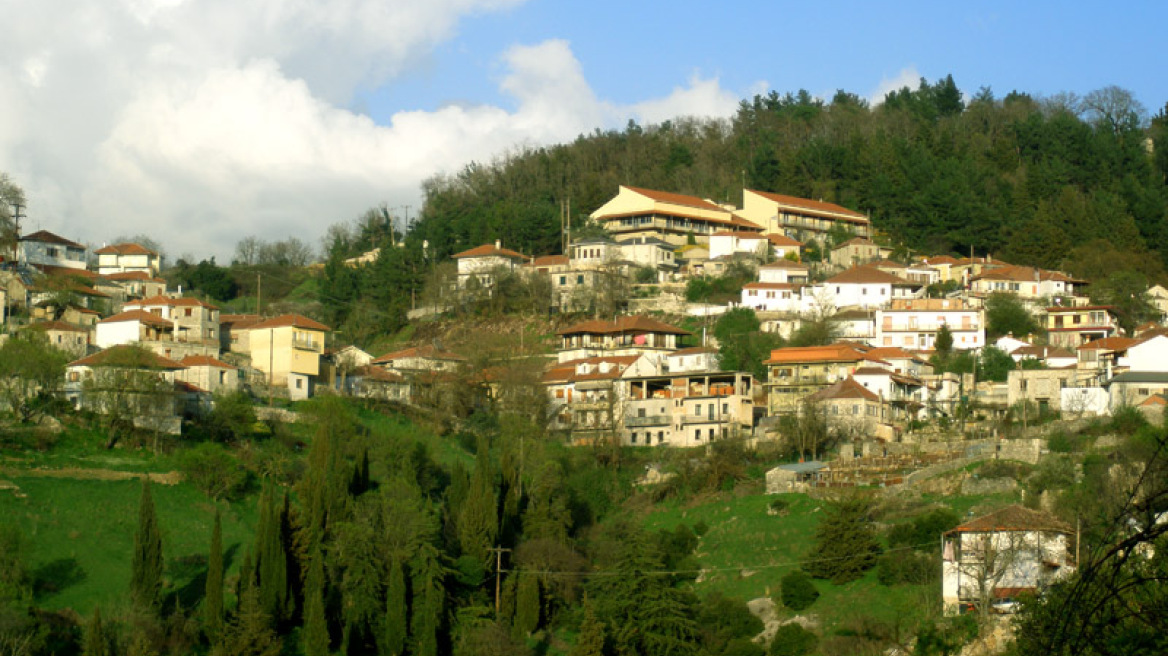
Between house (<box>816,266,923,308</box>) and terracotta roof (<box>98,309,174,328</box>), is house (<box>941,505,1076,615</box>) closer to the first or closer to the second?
house (<box>816,266,923,308</box>)

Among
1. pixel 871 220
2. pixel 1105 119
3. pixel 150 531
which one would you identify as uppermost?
pixel 1105 119

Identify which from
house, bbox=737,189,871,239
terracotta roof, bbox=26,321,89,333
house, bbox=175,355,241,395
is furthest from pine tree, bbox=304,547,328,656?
house, bbox=737,189,871,239

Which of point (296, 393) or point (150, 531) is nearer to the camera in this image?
point (150, 531)

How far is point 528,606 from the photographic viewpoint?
143 ft

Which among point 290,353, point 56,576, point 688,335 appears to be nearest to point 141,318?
point 290,353

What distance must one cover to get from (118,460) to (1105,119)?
81.1m

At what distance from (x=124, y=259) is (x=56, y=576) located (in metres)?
51.7

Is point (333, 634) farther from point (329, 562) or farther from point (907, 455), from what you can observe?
point (907, 455)

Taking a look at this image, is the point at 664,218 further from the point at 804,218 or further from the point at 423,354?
the point at 423,354

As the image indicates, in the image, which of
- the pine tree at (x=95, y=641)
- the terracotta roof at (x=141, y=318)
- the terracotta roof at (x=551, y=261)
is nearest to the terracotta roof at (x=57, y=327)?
the terracotta roof at (x=141, y=318)

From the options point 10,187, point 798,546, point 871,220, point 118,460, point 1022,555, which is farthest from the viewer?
point 871,220

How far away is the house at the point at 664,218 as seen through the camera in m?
90.5

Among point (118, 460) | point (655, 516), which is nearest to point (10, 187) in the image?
point (118, 460)

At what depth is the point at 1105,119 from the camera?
109 meters
